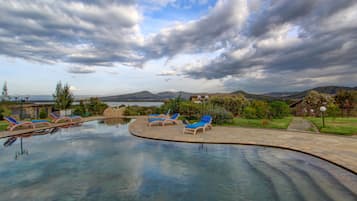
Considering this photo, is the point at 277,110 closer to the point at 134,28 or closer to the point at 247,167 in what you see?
the point at 247,167

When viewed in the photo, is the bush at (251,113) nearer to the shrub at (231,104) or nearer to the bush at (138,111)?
the shrub at (231,104)

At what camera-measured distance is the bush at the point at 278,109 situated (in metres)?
13.4

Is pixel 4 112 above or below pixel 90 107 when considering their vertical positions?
below

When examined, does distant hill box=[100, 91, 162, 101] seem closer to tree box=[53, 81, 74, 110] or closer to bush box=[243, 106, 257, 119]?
tree box=[53, 81, 74, 110]

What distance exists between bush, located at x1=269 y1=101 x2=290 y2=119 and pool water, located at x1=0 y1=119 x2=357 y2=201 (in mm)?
8562

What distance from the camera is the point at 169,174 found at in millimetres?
4059

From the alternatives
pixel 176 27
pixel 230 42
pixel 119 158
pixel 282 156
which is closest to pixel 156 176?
pixel 119 158

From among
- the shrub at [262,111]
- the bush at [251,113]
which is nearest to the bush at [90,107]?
the bush at [251,113]

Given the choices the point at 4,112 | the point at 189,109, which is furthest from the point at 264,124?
the point at 4,112

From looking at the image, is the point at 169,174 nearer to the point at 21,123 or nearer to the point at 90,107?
the point at 21,123

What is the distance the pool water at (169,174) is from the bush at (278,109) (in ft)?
28.1

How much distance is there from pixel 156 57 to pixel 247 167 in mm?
13965

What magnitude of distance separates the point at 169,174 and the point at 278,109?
12.6m

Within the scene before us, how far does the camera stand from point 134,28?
11.8 m
